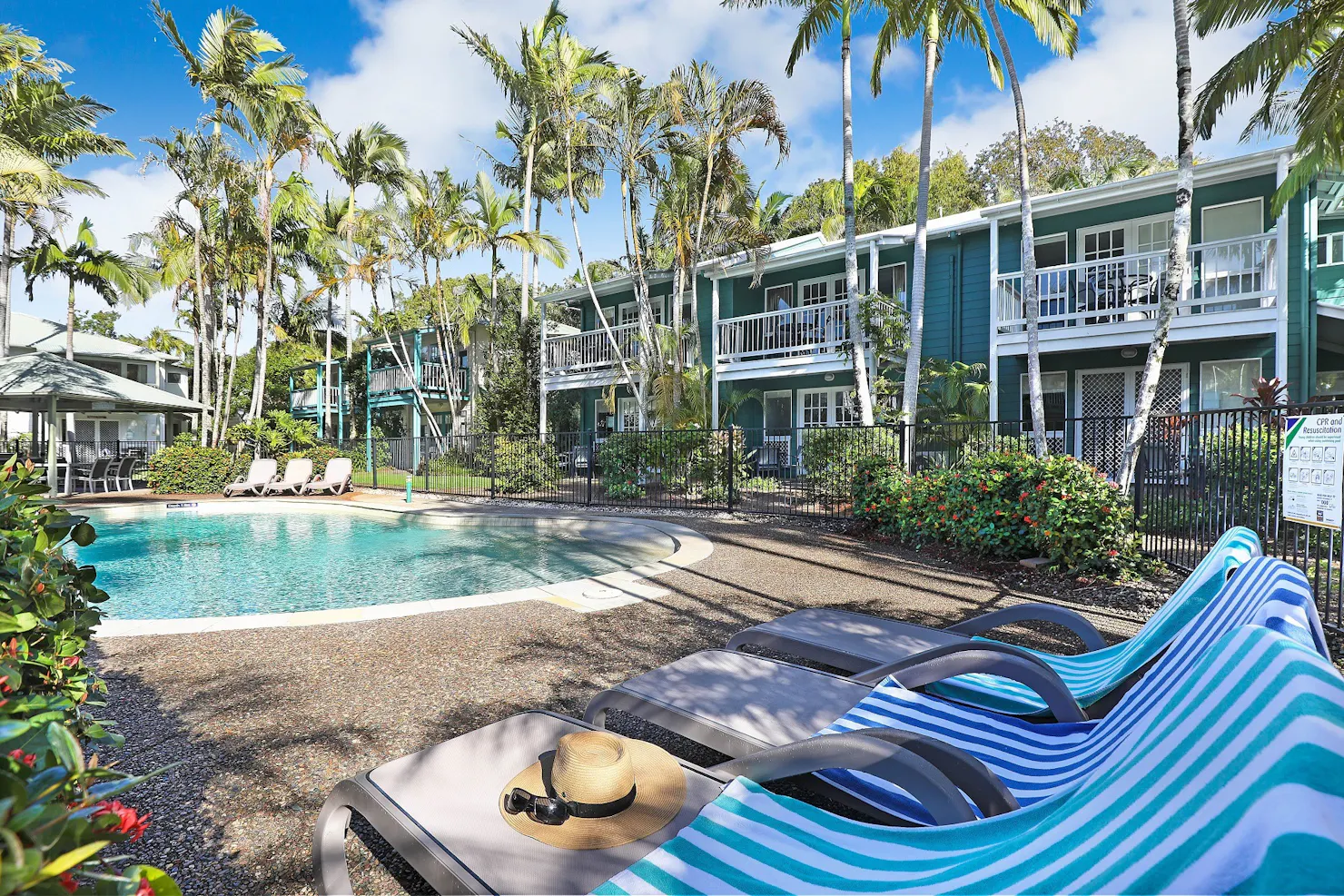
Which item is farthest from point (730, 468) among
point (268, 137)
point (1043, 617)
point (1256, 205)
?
point (268, 137)

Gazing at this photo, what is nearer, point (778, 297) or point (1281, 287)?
point (1281, 287)

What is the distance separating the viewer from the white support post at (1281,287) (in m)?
12.0

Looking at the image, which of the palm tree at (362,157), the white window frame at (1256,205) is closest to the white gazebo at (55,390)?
the palm tree at (362,157)

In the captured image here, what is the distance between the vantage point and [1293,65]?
985cm

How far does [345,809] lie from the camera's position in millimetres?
2439

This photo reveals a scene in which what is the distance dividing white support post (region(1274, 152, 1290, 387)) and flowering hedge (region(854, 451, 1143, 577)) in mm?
8020

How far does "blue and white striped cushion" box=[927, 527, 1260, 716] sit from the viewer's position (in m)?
3.01

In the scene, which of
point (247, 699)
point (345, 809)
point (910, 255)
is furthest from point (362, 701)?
point (910, 255)

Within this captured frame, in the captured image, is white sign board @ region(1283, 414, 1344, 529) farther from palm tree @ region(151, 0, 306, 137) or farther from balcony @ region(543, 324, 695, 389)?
palm tree @ region(151, 0, 306, 137)

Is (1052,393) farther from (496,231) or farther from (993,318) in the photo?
(496,231)

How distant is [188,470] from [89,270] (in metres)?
9.31

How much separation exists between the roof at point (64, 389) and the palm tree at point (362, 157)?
324 inches

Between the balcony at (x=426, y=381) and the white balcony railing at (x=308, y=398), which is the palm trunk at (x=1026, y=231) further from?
the white balcony railing at (x=308, y=398)

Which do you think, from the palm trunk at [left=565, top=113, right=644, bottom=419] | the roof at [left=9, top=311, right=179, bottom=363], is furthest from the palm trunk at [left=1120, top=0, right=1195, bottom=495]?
the roof at [left=9, top=311, right=179, bottom=363]
